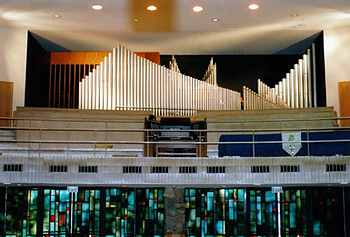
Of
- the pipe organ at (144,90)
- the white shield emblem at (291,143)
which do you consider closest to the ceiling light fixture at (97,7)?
the pipe organ at (144,90)

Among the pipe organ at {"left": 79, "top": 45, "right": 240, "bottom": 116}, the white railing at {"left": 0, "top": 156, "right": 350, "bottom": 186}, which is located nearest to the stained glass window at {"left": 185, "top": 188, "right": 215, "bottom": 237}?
the pipe organ at {"left": 79, "top": 45, "right": 240, "bottom": 116}

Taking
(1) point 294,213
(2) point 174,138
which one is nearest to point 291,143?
(1) point 294,213

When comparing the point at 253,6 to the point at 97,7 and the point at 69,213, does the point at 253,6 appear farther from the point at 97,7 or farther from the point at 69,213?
the point at 69,213

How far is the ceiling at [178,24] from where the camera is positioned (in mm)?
11977

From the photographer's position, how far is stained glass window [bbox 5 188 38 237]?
454 inches

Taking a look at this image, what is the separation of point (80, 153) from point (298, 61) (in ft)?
24.6

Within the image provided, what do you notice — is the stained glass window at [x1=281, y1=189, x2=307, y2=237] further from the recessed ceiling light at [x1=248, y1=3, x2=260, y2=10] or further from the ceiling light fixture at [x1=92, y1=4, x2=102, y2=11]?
the ceiling light fixture at [x1=92, y1=4, x2=102, y2=11]

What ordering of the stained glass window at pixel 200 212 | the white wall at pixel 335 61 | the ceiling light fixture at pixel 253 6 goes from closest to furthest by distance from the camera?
the ceiling light fixture at pixel 253 6 → the stained glass window at pixel 200 212 → the white wall at pixel 335 61

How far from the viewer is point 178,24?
13.3 meters

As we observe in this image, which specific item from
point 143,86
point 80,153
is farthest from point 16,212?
point 143,86

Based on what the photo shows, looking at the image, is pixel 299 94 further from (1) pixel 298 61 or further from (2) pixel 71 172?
(2) pixel 71 172

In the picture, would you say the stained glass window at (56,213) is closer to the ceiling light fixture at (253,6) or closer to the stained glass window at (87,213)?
the stained glass window at (87,213)

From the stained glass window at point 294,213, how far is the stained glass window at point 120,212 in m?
3.72

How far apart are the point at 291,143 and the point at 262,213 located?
3.13m
